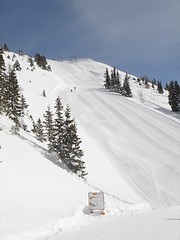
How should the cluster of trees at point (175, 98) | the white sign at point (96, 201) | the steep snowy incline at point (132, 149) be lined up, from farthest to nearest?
the cluster of trees at point (175, 98)
the steep snowy incline at point (132, 149)
the white sign at point (96, 201)

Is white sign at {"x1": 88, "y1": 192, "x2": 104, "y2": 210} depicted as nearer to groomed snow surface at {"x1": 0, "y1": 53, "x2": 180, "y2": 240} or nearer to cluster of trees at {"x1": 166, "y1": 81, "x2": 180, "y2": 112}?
groomed snow surface at {"x1": 0, "y1": 53, "x2": 180, "y2": 240}

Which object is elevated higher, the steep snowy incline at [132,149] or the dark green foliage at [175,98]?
the dark green foliage at [175,98]

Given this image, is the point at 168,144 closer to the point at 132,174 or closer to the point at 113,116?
the point at 132,174

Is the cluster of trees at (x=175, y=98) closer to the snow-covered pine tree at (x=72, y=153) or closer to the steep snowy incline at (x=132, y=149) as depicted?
the steep snowy incline at (x=132, y=149)

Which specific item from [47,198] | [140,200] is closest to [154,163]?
[140,200]

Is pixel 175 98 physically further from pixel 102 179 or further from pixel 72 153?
pixel 72 153

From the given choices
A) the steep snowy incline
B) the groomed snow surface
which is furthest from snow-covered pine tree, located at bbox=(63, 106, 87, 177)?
the steep snowy incline

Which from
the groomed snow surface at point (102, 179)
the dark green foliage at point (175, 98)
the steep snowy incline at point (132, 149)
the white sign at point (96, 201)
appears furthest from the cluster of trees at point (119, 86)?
Answer: the white sign at point (96, 201)

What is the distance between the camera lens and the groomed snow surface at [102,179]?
42.6ft

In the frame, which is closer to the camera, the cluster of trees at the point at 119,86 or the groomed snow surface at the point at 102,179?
the groomed snow surface at the point at 102,179

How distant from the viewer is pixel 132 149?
47.2 m

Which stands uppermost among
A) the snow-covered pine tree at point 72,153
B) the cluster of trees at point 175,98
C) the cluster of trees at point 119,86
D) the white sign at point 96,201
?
the cluster of trees at point 119,86

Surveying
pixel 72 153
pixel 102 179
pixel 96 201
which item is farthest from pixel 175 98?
pixel 96 201

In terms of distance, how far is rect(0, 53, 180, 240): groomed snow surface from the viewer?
1298 centimetres
